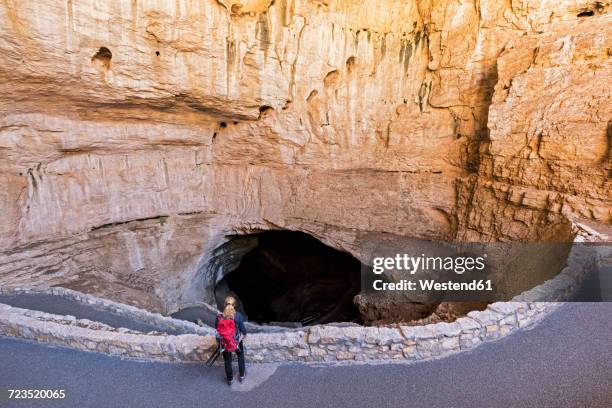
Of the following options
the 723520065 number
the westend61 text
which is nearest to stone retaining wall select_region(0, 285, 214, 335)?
the 723520065 number

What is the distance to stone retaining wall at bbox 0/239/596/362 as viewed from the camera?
4215mm

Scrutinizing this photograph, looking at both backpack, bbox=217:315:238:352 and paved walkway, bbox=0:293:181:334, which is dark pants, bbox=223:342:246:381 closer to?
backpack, bbox=217:315:238:352

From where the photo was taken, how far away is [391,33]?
32.7 feet

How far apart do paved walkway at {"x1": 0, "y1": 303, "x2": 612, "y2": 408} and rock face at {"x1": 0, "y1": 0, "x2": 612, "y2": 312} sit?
454cm

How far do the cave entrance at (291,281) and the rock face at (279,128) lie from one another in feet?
11.4

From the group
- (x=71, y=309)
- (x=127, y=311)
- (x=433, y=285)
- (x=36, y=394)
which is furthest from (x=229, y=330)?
(x=433, y=285)

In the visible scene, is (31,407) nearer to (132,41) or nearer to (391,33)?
(132,41)

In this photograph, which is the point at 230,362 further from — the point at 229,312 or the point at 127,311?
the point at 127,311

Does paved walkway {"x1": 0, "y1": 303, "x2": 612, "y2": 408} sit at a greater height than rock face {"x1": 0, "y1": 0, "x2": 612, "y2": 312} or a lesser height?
lesser

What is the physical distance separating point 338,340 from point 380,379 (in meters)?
0.66

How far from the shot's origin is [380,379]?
3.99 m

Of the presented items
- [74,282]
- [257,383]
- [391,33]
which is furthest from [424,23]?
[74,282]

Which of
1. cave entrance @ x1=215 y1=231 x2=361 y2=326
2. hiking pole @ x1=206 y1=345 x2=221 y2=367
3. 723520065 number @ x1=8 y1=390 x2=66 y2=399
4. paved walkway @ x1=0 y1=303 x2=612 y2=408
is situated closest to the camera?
paved walkway @ x1=0 y1=303 x2=612 y2=408

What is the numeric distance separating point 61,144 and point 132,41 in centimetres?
359
